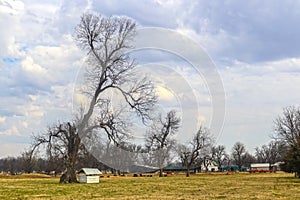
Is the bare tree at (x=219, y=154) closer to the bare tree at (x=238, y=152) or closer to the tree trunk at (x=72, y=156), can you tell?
the bare tree at (x=238, y=152)

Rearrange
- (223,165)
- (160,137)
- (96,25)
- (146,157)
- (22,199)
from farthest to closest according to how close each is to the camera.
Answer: (223,165) < (160,137) < (146,157) < (96,25) < (22,199)

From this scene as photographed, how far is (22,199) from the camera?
25859mm

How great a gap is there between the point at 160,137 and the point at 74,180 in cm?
3944

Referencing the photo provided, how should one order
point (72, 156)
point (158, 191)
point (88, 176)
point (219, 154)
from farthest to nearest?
1. point (219, 154)
2. point (88, 176)
3. point (72, 156)
4. point (158, 191)

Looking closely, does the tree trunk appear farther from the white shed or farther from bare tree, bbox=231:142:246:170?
bare tree, bbox=231:142:246:170

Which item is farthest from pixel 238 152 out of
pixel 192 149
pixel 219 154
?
pixel 192 149

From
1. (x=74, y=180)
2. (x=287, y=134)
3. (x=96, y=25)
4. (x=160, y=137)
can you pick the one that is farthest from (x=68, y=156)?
(x=287, y=134)

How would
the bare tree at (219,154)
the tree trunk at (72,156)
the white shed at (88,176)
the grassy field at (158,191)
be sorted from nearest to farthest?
the grassy field at (158,191) → the tree trunk at (72,156) → the white shed at (88,176) → the bare tree at (219,154)

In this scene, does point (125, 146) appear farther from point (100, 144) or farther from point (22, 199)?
point (22, 199)

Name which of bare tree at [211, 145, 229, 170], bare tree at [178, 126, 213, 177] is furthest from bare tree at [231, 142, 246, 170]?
bare tree at [178, 126, 213, 177]

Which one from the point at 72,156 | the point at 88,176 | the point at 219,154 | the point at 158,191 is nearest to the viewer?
the point at 158,191

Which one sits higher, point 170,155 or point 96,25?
point 96,25

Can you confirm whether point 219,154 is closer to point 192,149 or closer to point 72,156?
point 192,149

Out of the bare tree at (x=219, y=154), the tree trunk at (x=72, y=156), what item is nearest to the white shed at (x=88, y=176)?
the tree trunk at (x=72, y=156)
